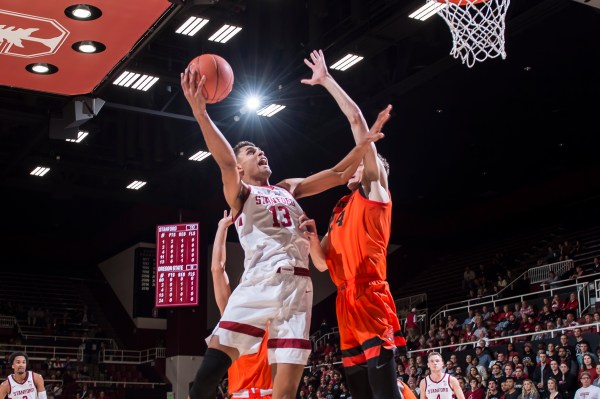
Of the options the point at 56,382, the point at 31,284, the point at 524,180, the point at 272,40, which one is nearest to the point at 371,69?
the point at 272,40

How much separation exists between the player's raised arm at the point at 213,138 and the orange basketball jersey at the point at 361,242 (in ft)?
2.71

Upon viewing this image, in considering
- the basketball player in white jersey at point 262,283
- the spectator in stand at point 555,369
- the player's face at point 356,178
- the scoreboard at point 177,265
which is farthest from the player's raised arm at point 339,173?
the scoreboard at point 177,265

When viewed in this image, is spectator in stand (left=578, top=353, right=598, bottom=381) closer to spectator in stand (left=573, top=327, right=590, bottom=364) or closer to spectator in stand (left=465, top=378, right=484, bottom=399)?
spectator in stand (left=573, top=327, right=590, bottom=364)

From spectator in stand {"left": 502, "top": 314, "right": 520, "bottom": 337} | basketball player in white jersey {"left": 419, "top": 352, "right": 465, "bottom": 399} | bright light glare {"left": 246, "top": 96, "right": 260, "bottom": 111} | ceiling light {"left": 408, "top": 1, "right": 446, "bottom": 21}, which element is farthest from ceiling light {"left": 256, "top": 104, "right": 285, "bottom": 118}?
basketball player in white jersey {"left": 419, "top": 352, "right": 465, "bottom": 399}

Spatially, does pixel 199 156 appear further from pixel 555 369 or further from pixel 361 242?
pixel 361 242

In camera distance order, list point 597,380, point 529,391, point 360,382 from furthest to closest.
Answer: point 529,391
point 597,380
point 360,382

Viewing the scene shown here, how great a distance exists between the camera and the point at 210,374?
460 cm

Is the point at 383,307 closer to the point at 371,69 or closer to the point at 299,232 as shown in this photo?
the point at 299,232

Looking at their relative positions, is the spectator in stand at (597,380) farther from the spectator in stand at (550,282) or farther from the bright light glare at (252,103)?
the bright light glare at (252,103)

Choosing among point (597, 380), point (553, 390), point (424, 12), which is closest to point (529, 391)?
point (553, 390)

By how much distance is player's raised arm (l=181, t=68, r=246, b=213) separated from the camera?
15.6 ft

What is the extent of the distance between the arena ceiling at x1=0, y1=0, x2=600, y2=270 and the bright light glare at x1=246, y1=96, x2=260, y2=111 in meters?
0.20

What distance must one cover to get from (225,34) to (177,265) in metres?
7.51

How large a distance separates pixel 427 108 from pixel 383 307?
13721 mm
